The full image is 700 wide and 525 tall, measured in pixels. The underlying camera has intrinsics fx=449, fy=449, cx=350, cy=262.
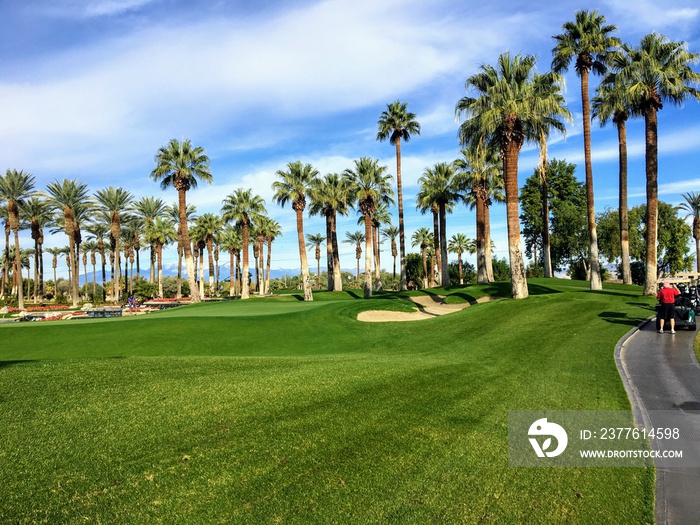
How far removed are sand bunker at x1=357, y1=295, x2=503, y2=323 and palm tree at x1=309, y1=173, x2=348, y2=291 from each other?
23.1 meters

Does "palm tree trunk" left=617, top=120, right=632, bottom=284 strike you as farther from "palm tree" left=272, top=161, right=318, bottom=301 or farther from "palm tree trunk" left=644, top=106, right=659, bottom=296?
"palm tree" left=272, top=161, right=318, bottom=301

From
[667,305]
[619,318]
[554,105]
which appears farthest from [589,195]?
[667,305]

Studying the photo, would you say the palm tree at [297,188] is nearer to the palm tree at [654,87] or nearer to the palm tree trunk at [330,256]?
the palm tree trunk at [330,256]

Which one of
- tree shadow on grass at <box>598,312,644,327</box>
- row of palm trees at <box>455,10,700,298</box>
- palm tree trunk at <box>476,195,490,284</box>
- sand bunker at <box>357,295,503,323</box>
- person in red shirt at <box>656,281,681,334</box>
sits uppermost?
row of palm trees at <box>455,10,700,298</box>

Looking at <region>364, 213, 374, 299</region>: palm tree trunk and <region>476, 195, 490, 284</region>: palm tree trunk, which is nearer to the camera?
<region>476, 195, 490, 284</region>: palm tree trunk

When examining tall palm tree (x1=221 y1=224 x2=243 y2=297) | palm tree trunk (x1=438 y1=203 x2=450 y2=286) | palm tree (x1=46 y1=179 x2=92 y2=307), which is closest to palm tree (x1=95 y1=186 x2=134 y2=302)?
palm tree (x1=46 y1=179 x2=92 y2=307)

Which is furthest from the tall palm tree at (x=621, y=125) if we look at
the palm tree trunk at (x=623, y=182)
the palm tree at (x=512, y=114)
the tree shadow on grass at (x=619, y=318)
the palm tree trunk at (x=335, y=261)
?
the palm tree trunk at (x=335, y=261)

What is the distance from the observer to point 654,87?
3047cm

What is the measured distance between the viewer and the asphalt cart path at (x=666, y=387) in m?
5.25

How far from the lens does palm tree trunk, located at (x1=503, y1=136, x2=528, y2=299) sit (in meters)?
27.8

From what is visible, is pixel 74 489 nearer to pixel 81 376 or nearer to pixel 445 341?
pixel 81 376

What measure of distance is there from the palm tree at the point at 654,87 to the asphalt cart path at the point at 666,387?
1550cm

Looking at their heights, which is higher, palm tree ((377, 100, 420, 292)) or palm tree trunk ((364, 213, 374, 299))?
palm tree ((377, 100, 420, 292))

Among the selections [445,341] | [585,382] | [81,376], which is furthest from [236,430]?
[445,341]
